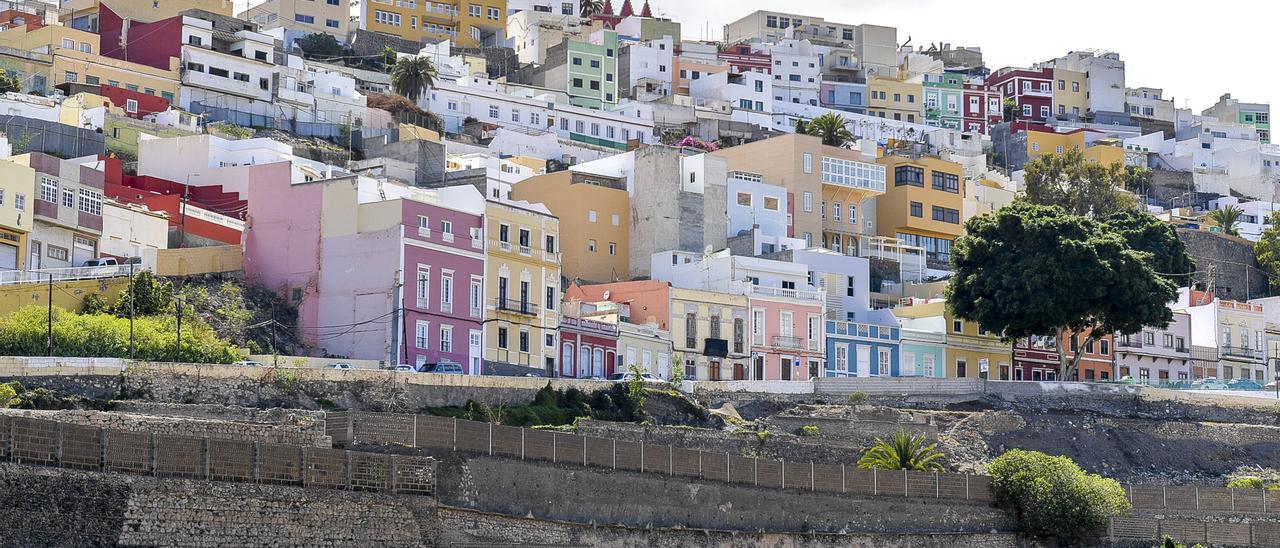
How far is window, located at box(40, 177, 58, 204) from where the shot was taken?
61.6 m

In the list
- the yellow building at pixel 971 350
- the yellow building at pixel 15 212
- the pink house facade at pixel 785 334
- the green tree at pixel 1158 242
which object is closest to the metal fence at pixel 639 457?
the pink house facade at pixel 785 334

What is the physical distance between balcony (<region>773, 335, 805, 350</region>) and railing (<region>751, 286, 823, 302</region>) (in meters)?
1.59

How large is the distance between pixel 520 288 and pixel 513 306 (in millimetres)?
913

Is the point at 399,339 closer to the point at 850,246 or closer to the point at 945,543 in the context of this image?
the point at 945,543

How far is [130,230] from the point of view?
214 ft

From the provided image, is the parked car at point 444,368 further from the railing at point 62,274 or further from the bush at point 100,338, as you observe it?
the railing at point 62,274

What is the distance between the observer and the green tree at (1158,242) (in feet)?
285

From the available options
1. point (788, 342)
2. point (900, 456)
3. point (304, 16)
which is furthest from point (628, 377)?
point (304, 16)

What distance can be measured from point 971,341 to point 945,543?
2431 cm

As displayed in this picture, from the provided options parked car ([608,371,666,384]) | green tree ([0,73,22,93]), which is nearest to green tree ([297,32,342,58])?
green tree ([0,73,22,93])

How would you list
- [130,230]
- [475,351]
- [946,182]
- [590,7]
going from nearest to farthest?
1. [475,351]
2. [130,230]
3. [946,182]
4. [590,7]

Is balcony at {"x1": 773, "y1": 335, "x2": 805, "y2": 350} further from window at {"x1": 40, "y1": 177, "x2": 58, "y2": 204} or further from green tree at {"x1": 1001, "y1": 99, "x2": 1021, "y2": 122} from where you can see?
green tree at {"x1": 1001, "y1": 99, "x2": 1021, "y2": 122}

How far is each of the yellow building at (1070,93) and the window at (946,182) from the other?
1886 inches

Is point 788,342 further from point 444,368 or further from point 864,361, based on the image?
point 444,368
